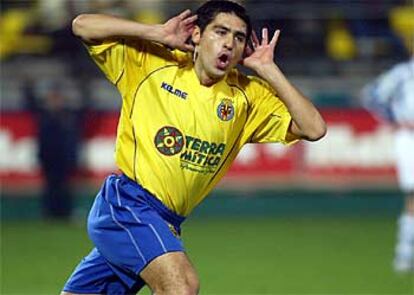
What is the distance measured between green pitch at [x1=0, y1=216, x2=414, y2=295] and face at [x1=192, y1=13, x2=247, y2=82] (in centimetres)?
478

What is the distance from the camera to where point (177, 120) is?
289 inches

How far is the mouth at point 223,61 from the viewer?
7203mm

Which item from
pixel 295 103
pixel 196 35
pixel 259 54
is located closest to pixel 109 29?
pixel 196 35

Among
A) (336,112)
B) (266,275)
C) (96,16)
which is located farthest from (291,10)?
(96,16)

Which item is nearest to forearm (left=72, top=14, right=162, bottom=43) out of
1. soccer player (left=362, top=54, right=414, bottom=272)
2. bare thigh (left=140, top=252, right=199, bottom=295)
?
bare thigh (left=140, top=252, right=199, bottom=295)

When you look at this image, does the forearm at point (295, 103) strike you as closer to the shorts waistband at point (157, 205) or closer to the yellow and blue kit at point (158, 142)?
the yellow and blue kit at point (158, 142)

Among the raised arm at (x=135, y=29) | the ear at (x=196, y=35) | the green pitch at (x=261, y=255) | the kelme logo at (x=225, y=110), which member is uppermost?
the raised arm at (x=135, y=29)

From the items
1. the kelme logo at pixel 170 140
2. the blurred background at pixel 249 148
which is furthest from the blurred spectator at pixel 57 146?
the kelme logo at pixel 170 140

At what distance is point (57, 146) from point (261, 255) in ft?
15.5

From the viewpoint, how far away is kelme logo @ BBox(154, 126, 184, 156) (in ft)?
24.0

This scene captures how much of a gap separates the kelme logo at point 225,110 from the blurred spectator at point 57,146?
444 inches

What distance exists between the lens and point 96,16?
24.2 feet

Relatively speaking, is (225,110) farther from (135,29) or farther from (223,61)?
A: (135,29)

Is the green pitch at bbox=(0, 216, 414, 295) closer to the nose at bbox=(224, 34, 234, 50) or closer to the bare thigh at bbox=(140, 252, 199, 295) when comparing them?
the bare thigh at bbox=(140, 252, 199, 295)
